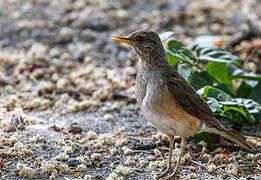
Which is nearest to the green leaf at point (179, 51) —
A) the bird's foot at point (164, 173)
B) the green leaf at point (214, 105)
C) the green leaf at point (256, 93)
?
the green leaf at point (214, 105)

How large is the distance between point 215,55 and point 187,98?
4.68 feet

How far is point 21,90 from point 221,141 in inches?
134

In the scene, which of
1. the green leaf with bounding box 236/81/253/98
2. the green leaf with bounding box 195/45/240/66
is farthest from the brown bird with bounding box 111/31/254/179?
the green leaf with bounding box 236/81/253/98

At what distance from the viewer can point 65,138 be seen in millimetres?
5855

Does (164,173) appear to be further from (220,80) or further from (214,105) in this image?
(220,80)

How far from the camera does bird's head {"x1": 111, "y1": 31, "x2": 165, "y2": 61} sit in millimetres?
5234

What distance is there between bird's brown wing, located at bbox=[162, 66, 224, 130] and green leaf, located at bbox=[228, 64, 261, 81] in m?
1.32

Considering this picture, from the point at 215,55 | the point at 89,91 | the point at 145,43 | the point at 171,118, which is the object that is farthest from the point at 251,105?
the point at 89,91

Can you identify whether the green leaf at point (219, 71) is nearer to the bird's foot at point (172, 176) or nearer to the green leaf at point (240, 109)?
the green leaf at point (240, 109)

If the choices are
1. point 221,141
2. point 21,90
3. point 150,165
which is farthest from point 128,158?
point 21,90

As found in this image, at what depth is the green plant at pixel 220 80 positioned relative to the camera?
580 cm

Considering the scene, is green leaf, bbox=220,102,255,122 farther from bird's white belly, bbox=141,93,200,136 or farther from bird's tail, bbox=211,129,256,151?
bird's white belly, bbox=141,93,200,136

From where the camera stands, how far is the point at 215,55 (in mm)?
6273

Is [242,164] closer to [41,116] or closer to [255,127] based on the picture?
[255,127]
